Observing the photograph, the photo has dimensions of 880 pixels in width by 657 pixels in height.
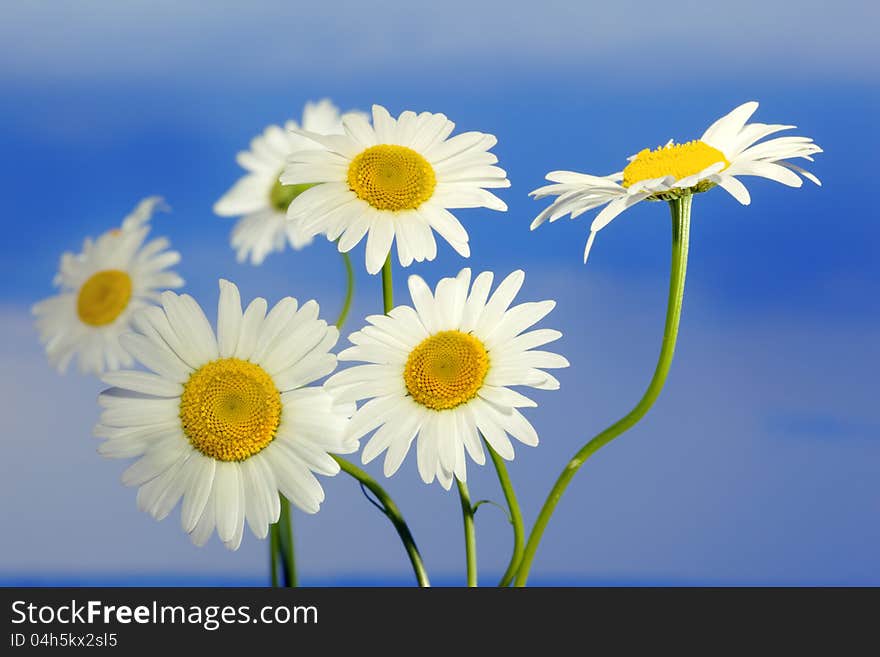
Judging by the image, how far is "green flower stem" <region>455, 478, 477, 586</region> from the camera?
2.50 ft

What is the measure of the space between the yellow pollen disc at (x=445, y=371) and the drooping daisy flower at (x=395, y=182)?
2.6 inches

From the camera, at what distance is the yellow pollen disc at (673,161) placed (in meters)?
0.78

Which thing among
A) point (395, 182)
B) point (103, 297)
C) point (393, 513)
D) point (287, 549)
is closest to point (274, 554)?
point (287, 549)

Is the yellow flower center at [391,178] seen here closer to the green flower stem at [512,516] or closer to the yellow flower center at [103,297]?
the green flower stem at [512,516]

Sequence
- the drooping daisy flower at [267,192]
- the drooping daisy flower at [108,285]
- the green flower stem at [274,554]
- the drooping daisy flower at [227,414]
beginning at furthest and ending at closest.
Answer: the drooping daisy flower at [267,192] < the drooping daisy flower at [108,285] < the green flower stem at [274,554] < the drooping daisy flower at [227,414]

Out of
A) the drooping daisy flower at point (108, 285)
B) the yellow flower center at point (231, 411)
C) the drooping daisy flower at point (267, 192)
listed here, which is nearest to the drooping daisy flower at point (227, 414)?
the yellow flower center at point (231, 411)

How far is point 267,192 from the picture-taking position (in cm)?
154

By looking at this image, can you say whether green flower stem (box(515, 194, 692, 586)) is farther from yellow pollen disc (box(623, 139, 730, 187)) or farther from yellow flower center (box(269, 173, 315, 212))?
yellow flower center (box(269, 173, 315, 212))

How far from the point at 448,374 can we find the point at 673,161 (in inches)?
9.2
